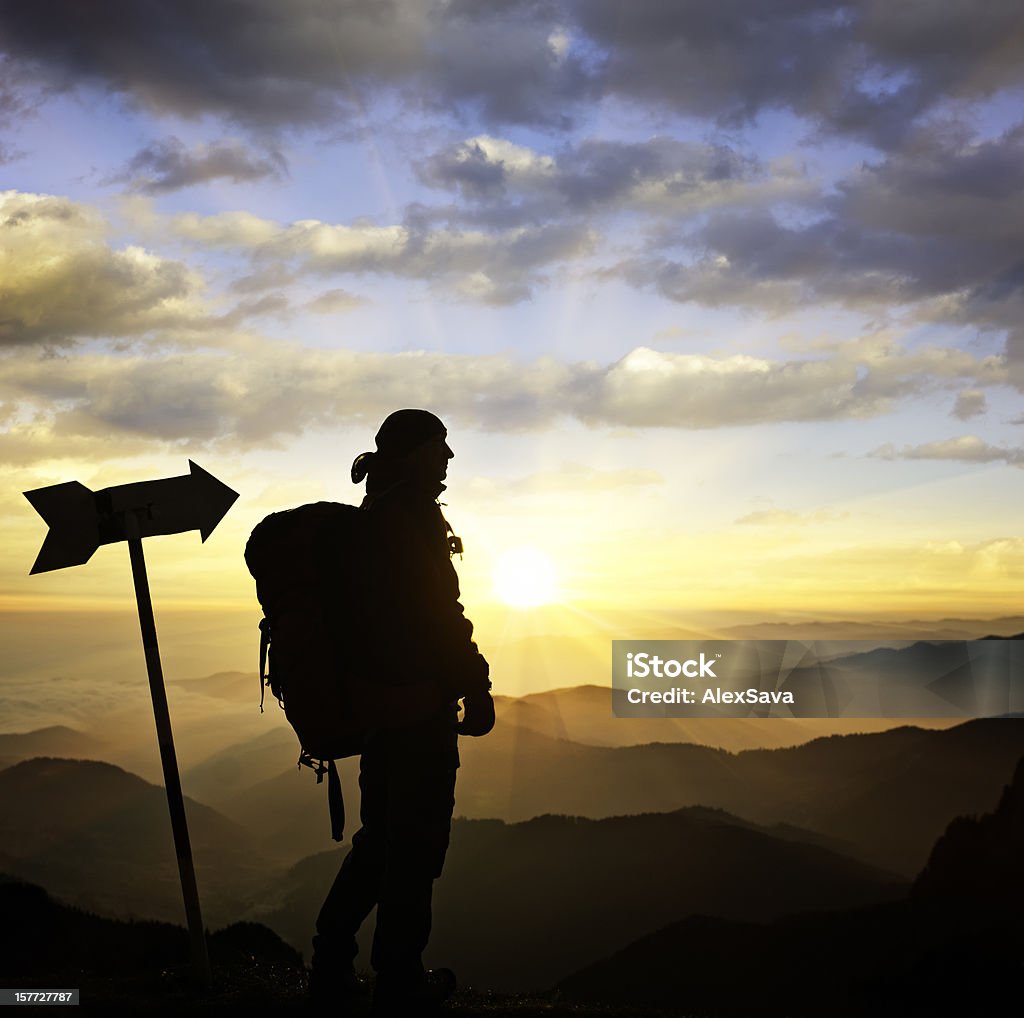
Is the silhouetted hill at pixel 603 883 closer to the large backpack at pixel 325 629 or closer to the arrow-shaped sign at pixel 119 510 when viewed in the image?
the arrow-shaped sign at pixel 119 510

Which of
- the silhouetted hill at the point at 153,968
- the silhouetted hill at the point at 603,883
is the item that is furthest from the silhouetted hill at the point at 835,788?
the silhouetted hill at the point at 153,968

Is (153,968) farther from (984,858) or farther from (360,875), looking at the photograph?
(984,858)

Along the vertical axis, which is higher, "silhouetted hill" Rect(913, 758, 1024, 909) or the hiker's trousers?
the hiker's trousers

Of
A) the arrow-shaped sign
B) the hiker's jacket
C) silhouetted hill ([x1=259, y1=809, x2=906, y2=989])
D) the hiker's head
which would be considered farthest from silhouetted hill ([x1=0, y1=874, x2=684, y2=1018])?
silhouetted hill ([x1=259, y1=809, x2=906, y2=989])

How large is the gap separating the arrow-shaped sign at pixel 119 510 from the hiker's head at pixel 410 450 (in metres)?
1.97

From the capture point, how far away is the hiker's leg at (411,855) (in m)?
6.12

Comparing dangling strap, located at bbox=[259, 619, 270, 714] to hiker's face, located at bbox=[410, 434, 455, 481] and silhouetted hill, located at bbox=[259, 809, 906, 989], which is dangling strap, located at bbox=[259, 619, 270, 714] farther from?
silhouetted hill, located at bbox=[259, 809, 906, 989]

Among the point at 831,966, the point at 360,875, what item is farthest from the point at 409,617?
the point at 831,966

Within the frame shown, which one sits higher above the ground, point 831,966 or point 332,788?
point 332,788

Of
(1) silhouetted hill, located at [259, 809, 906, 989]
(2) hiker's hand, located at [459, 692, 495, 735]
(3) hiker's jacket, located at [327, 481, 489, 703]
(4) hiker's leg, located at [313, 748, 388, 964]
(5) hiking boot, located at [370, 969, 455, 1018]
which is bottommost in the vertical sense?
(1) silhouetted hill, located at [259, 809, 906, 989]

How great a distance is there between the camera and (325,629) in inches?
237

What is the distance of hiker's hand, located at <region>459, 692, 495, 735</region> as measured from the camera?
616 centimetres

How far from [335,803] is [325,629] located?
1.51m

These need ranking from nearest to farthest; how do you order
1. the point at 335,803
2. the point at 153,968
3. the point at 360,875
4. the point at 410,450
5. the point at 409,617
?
the point at 409,617, the point at 410,450, the point at 360,875, the point at 335,803, the point at 153,968
